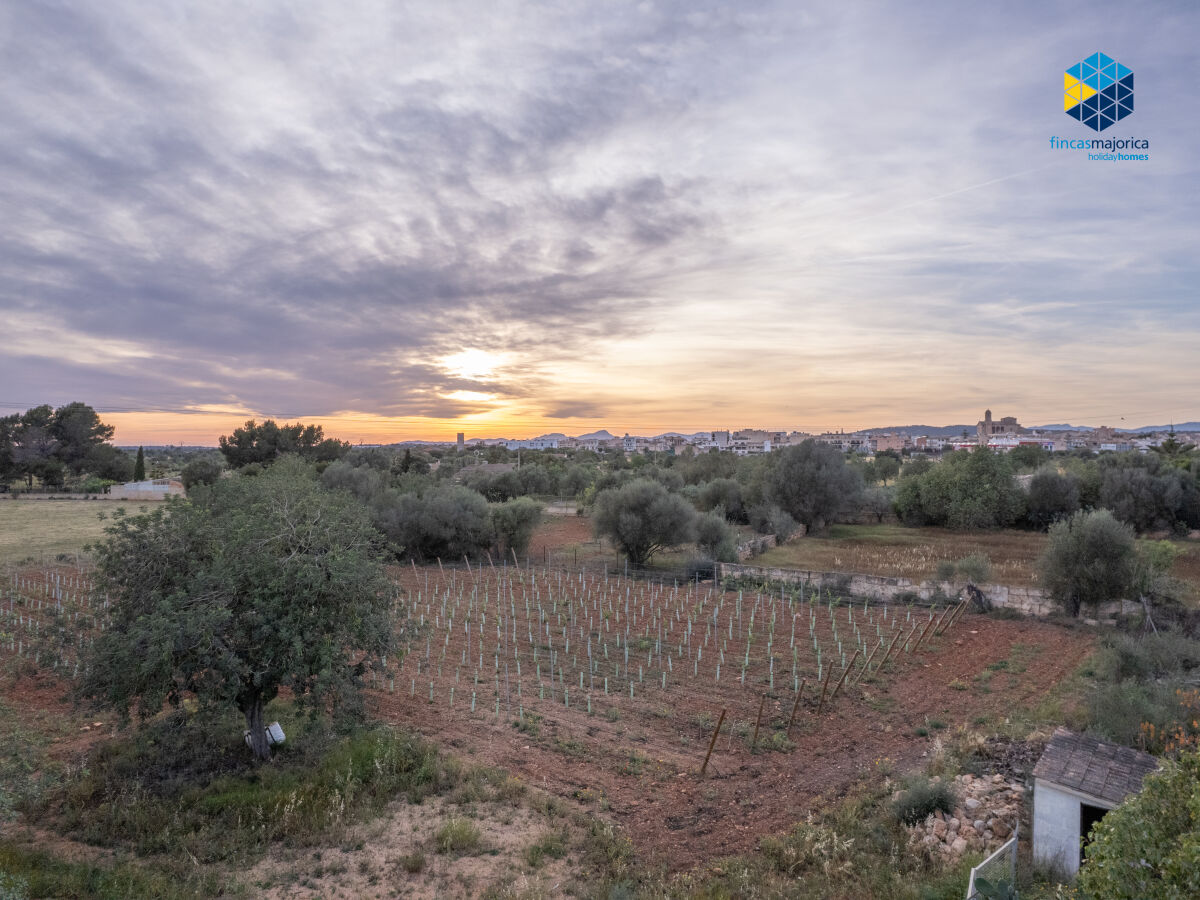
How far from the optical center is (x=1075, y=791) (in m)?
6.17

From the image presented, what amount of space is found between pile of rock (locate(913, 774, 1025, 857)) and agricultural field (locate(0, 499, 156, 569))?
2283 centimetres

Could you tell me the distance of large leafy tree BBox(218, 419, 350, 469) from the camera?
155 feet

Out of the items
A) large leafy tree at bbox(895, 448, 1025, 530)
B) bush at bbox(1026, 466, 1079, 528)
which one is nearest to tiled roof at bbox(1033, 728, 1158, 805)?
large leafy tree at bbox(895, 448, 1025, 530)

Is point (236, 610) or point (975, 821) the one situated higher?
point (236, 610)

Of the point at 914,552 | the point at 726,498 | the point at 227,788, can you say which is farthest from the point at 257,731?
the point at 726,498

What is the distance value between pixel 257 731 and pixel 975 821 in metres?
9.06

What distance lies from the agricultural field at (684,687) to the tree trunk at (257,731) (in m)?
2.09

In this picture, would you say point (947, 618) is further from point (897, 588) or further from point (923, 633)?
point (897, 588)

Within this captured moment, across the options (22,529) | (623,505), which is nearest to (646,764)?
(623,505)

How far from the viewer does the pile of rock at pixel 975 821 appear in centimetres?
666

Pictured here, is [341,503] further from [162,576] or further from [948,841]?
[948,841]

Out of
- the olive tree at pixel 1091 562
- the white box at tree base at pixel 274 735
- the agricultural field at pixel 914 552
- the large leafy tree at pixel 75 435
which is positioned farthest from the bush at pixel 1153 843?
the large leafy tree at pixel 75 435

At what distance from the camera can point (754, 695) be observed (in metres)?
11.9

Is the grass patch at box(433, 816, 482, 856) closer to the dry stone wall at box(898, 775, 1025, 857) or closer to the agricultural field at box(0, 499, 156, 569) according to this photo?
the dry stone wall at box(898, 775, 1025, 857)
